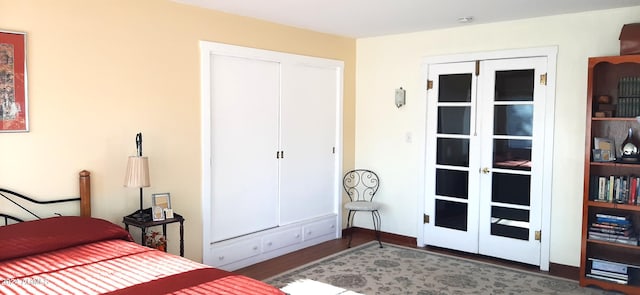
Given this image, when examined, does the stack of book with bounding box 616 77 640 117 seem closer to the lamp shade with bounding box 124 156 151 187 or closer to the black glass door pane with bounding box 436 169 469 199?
the black glass door pane with bounding box 436 169 469 199

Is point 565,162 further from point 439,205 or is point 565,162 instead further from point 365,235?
point 365,235

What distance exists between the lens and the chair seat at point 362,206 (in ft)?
17.5

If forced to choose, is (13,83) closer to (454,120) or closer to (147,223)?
(147,223)

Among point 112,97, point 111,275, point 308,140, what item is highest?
point 112,97

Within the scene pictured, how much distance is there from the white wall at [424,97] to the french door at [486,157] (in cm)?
16

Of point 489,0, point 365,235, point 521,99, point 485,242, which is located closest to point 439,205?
point 485,242

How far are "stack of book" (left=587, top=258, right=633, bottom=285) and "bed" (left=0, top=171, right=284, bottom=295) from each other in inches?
119

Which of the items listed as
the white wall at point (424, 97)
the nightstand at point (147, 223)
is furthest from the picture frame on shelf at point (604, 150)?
A: the nightstand at point (147, 223)

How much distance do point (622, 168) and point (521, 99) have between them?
3.46ft

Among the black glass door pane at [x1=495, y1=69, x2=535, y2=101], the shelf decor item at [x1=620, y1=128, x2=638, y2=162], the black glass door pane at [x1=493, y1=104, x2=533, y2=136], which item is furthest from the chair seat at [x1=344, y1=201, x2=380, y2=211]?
the shelf decor item at [x1=620, y1=128, x2=638, y2=162]

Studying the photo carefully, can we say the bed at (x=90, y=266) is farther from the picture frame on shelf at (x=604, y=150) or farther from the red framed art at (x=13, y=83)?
the picture frame on shelf at (x=604, y=150)

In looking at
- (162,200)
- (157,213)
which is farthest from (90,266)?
(162,200)

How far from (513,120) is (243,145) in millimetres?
2638

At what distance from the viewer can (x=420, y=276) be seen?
14.3ft
